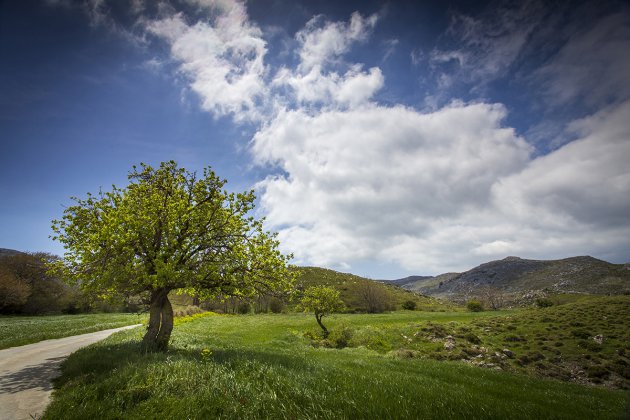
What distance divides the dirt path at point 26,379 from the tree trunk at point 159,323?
393 centimetres

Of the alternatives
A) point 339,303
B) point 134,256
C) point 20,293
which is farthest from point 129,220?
point 20,293

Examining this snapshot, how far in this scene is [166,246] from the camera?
1579 cm

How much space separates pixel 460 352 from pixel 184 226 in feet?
101

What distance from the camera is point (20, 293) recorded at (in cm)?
6219

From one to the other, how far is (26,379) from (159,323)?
560 centimetres

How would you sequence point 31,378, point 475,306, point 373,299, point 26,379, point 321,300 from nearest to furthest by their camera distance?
point 26,379, point 31,378, point 321,300, point 475,306, point 373,299

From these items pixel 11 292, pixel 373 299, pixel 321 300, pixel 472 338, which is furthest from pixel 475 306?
pixel 11 292

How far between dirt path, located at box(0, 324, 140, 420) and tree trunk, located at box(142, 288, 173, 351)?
3932mm

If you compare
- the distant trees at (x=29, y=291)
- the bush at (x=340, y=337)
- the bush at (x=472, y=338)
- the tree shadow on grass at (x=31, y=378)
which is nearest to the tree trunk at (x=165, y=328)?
the tree shadow on grass at (x=31, y=378)

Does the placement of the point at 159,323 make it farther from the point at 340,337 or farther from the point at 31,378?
the point at 340,337

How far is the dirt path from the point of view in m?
8.67

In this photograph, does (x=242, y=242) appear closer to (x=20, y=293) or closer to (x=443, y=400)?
(x=443, y=400)

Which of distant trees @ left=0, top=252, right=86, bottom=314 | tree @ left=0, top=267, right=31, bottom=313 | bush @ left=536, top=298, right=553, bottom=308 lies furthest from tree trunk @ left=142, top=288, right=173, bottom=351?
bush @ left=536, top=298, right=553, bottom=308

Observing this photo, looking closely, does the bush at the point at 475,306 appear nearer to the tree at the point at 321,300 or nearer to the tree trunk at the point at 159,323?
the tree at the point at 321,300
